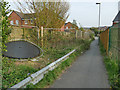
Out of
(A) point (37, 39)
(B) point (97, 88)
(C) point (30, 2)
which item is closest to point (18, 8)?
(C) point (30, 2)

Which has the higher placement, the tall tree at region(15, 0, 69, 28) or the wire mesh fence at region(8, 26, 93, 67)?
the tall tree at region(15, 0, 69, 28)

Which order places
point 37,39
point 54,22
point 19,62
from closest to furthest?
1. point 19,62
2. point 37,39
3. point 54,22

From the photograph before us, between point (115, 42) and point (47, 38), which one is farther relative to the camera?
point (47, 38)

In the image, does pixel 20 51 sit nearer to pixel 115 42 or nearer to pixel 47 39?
pixel 47 39

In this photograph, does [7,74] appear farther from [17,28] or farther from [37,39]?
[37,39]

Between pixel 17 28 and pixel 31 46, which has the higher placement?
pixel 17 28

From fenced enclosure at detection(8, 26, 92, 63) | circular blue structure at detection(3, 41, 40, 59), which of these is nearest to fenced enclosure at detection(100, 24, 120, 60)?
fenced enclosure at detection(8, 26, 92, 63)

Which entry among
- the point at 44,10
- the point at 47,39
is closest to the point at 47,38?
the point at 47,39

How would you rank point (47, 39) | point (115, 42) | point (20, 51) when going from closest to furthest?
point (20, 51) → point (115, 42) → point (47, 39)

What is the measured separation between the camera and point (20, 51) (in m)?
6.72

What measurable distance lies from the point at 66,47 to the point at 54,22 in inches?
108

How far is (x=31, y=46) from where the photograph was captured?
7688 mm

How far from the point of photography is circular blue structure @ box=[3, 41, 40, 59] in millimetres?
6253

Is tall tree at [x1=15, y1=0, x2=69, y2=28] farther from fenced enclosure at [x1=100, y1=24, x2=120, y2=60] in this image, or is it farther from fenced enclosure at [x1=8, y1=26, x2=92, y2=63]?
fenced enclosure at [x1=100, y1=24, x2=120, y2=60]
